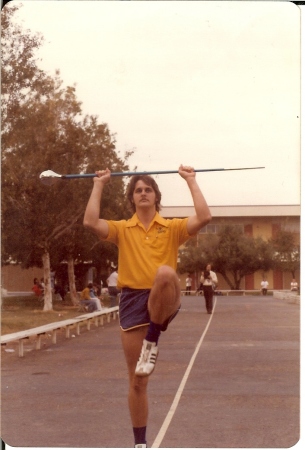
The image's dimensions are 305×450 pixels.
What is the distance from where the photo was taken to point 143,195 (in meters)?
5.13

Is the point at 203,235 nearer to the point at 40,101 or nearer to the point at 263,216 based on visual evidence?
the point at 263,216

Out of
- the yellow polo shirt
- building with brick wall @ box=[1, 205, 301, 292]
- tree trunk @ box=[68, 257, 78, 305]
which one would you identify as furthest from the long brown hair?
tree trunk @ box=[68, 257, 78, 305]

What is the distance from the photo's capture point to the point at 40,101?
11.2 meters

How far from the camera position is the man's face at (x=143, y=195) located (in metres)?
5.11

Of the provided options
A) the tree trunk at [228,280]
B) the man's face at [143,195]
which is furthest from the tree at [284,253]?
the man's face at [143,195]

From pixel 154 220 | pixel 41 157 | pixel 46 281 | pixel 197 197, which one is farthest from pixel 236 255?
pixel 46 281

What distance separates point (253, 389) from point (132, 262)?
436cm

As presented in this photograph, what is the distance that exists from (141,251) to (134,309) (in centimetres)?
33

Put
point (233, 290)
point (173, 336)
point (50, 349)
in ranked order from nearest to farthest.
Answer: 1. point (233, 290)
2. point (50, 349)
3. point (173, 336)

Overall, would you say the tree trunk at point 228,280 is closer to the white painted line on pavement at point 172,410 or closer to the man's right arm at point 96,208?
the white painted line on pavement at point 172,410

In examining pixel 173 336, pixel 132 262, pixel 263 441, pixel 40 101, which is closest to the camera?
pixel 132 262

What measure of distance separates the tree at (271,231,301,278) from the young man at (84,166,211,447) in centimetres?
185

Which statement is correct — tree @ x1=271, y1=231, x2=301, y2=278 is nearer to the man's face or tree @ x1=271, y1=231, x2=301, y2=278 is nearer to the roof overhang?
the roof overhang

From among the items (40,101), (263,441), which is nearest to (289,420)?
(263,441)
